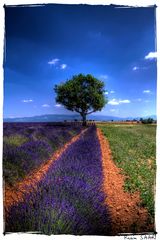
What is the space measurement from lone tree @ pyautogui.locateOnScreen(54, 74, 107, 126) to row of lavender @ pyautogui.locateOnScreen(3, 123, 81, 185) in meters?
0.24

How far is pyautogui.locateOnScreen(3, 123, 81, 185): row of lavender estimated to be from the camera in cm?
293

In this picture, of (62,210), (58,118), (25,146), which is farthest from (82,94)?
(25,146)

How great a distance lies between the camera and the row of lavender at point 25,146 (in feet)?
9.61

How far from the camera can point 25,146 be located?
15.9ft

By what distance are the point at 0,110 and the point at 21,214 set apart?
851mm

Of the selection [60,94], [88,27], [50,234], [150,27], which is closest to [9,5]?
[88,27]

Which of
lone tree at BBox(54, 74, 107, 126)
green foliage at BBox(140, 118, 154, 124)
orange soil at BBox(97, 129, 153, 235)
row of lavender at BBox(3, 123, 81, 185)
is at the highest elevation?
lone tree at BBox(54, 74, 107, 126)

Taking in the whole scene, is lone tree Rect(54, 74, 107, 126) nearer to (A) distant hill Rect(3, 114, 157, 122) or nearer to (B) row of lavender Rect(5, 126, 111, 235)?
(A) distant hill Rect(3, 114, 157, 122)

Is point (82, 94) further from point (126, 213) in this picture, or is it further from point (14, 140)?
point (14, 140)

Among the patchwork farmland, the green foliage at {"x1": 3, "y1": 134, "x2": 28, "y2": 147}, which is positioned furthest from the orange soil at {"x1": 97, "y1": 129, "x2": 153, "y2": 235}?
the green foliage at {"x1": 3, "y1": 134, "x2": 28, "y2": 147}

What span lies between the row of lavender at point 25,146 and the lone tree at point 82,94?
0.78ft

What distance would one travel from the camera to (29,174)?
3773 millimetres

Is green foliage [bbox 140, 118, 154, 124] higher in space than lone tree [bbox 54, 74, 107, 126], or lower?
lower

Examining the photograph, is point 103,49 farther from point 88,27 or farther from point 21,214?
point 21,214
